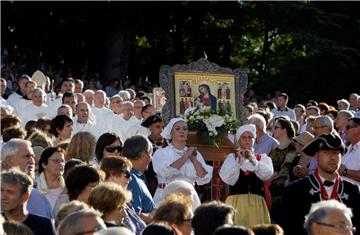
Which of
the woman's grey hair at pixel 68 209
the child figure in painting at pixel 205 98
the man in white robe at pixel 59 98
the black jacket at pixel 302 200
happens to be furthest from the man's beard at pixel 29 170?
the man in white robe at pixel 59 98

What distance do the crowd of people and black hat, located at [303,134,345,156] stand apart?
0.01 meters

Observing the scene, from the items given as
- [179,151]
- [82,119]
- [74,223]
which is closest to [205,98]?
[179,151]

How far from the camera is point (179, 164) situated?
37.7 feet

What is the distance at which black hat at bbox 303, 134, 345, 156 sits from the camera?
9.33 meters

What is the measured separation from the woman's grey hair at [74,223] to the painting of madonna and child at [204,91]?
6.63 meters

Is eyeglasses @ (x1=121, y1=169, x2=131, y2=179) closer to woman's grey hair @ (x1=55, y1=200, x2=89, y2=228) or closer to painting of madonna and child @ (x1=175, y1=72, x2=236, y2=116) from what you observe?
woman's grey hair @ (x1=55, y1=200, x2=89, y2=228)

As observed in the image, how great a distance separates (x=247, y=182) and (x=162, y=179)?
988mm

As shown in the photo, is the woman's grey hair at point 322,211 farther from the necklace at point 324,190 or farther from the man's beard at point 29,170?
the man's beard at point 29,170

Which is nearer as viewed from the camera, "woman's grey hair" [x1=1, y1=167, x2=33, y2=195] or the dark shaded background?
"woman's grey hair" [x1=1, y1=167, x2=33, y2=195]

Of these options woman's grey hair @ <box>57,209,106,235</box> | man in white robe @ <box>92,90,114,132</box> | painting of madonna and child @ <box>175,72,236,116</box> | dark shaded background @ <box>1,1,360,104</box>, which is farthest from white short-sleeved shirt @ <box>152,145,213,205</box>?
dark shaded background @ <box>1,1,360,104</box>

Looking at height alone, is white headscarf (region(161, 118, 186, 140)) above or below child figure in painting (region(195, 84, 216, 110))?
below

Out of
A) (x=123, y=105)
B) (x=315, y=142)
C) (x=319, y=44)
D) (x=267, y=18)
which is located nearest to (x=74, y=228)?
(x=315, y=142)

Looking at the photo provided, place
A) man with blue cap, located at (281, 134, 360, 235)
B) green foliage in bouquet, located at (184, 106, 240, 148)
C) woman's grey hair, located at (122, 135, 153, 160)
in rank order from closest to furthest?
man with blue cap, located at (281, 134, 360, 235) → woman's grey hair, located at (122, 135, 153, 160) → green foliage in bouquet, located at (184, 106, 240, 148)

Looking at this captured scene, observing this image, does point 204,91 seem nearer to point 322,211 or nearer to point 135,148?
point 135,148
